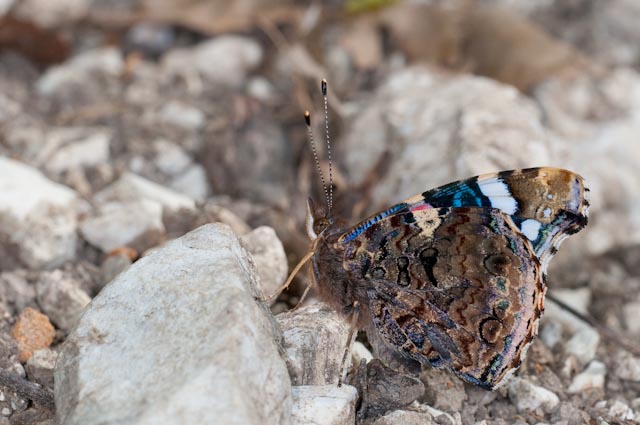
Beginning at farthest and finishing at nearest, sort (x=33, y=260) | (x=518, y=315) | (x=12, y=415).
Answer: (x=33, y=260) < (x=518, y=315) < (x=12, y=415)

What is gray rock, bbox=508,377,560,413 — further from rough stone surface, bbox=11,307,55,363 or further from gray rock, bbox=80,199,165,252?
rough stone surface, bbox=11,307,55,363

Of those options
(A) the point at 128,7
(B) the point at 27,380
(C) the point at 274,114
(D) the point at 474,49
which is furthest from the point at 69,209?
(D) the point at 474,49

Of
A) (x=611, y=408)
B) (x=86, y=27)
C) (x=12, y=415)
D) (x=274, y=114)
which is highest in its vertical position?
(x=86, y=27)

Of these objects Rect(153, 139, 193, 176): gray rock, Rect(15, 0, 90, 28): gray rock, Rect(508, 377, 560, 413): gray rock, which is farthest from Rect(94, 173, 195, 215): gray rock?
A: Rect(508, 377, 560, 413): gray rock

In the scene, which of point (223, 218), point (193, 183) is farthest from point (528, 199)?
point (193, 183)

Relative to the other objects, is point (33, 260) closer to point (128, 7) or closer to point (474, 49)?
point (128, 7)

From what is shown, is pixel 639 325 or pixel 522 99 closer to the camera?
pixel 639 325

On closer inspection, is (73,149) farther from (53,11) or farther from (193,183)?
(53,11)
